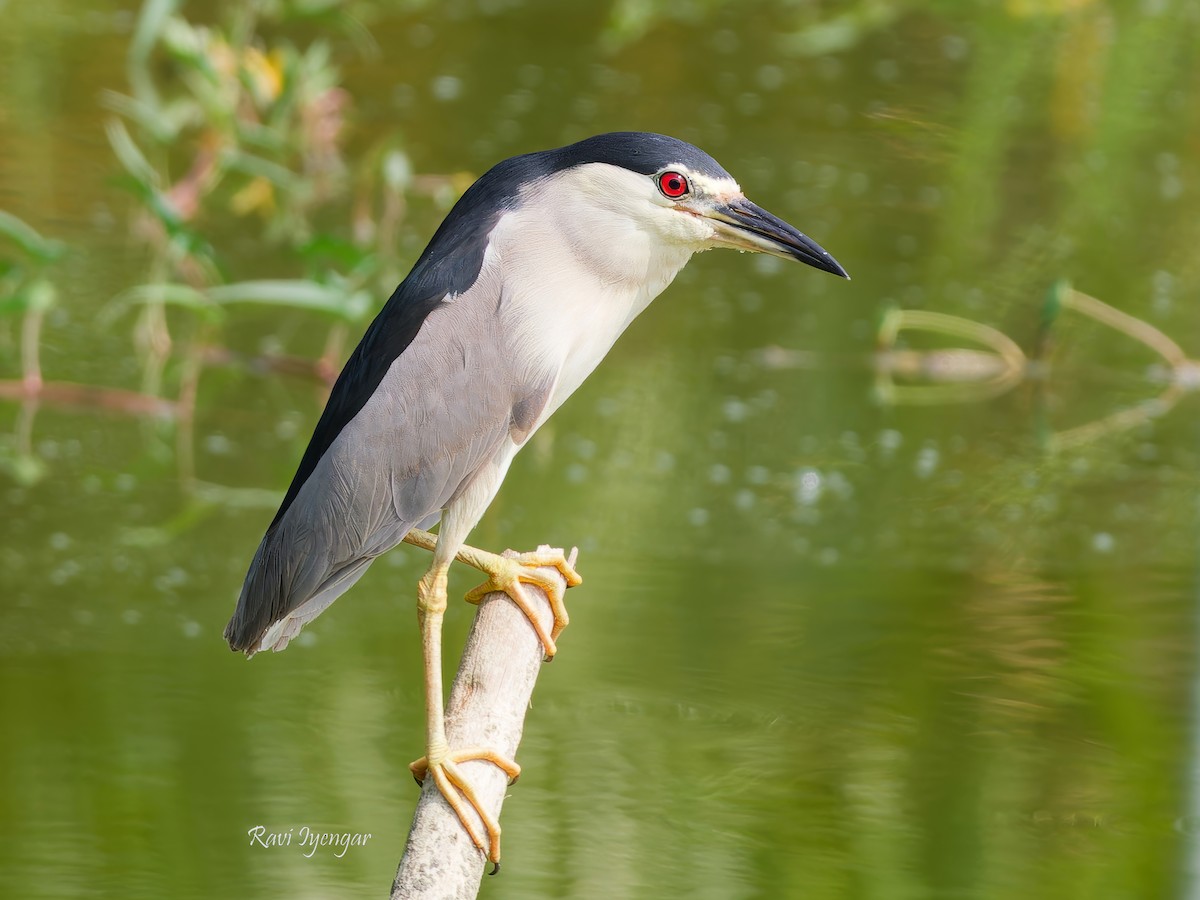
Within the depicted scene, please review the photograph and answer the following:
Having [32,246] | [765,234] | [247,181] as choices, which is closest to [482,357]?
[765,234]

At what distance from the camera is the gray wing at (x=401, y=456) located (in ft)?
9.42

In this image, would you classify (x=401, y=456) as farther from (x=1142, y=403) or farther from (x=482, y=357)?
(x=1142, y=403)

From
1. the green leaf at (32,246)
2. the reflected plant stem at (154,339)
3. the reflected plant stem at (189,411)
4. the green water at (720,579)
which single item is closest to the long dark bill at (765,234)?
the green water at (720,579)

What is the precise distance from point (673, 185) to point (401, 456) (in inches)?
24.6

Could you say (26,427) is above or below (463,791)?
above

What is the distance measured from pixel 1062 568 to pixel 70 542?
2811 millimetres

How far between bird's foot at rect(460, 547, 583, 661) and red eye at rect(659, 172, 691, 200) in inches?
24.6

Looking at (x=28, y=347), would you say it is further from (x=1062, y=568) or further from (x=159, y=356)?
(x=1062, y=568)

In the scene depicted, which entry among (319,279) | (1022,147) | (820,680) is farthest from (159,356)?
(1022,147)

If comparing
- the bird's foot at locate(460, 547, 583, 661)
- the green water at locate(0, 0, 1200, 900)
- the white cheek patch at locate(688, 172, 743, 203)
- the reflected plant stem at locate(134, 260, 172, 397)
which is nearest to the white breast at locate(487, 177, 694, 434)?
the white cheek patch at locate(688, 172, 743, 203)

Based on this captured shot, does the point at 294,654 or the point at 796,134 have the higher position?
the point at 796,134

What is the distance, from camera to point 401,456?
290cm

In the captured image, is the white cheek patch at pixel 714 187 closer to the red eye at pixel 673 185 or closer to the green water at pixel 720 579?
the red eye at pixel 673 185

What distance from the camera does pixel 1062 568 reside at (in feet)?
17.0
